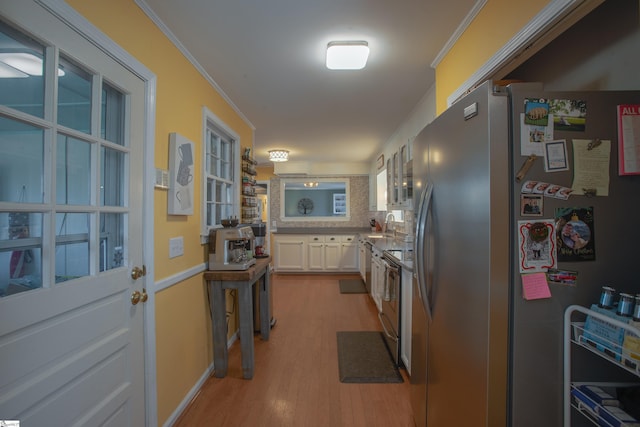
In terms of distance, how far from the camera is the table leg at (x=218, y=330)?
217 centimetres

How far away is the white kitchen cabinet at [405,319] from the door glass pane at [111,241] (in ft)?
5.96

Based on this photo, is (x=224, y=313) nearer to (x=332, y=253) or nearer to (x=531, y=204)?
(x=531, y=204)

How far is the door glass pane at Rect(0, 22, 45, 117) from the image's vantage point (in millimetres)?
846

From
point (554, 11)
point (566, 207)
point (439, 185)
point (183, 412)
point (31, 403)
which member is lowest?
point (183, 412)

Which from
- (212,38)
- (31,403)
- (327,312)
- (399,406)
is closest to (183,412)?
(31,403)

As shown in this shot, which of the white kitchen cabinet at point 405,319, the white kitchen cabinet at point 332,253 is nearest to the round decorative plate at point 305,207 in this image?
the white kitchen cabinet at point 332,253

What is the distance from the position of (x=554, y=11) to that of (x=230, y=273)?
2326 mm

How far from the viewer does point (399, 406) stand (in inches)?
72.6

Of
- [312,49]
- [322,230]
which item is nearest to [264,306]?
[312,49]

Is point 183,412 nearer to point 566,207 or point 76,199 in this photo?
point 76,199

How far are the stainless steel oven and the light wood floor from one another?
0.83ft

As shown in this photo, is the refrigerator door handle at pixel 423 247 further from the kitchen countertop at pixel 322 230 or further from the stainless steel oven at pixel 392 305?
the kitchen countertop at pixel 322 230

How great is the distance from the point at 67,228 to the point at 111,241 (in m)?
0.25

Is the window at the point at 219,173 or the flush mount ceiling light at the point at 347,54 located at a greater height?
the flush mount ceiling light at the point at 347,54
